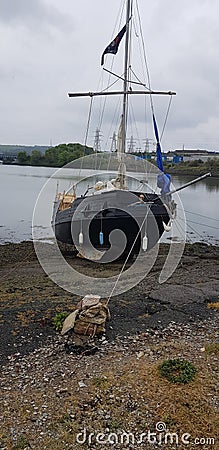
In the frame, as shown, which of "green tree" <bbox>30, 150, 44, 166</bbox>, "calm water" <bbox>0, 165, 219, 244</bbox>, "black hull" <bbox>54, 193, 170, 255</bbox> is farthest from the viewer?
"green tree" <bbox>30, 150, 44, 166</bbox>

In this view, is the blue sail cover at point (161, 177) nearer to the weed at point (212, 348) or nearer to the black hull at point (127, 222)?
the black hull at point (127, 222)

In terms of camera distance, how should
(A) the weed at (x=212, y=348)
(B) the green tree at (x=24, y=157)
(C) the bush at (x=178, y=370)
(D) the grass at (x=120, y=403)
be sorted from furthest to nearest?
1. (B) the green tree at (x=24, y=157)
2. (A) the weed at (x=212, y=348)
3. (C) the bush at (x=178, y=370)
4. (D) the grass at (x=120, y=403)

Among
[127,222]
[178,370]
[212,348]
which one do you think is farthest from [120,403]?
[127,222]

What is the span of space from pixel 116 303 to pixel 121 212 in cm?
556

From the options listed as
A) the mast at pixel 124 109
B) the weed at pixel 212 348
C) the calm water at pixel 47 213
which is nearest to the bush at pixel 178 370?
the weed at pixel 212 348

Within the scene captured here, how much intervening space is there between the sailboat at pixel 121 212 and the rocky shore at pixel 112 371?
452 cm

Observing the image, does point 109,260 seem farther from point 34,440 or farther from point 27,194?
point 27,194

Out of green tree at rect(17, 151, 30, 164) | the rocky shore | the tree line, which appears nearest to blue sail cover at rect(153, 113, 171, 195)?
the rocky shore

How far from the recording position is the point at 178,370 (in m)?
5.76

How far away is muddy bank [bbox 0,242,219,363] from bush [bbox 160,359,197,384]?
4.48 feet

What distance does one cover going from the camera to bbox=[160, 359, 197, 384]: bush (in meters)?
5.54

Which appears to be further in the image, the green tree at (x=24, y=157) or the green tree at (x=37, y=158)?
the green tree at (x=24, y=157)

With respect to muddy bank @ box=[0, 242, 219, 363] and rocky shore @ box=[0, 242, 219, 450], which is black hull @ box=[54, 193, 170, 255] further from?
rocky shore @ box=[0, 242, 219, 450]

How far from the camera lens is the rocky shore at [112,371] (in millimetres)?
4695
